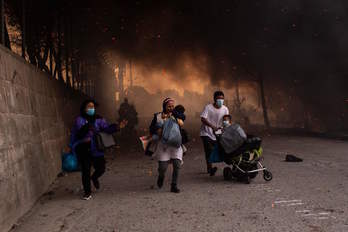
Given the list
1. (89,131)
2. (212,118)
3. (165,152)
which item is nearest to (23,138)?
(89,131)

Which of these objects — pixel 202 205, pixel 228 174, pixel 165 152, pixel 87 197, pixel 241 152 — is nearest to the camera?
pixel 202 205

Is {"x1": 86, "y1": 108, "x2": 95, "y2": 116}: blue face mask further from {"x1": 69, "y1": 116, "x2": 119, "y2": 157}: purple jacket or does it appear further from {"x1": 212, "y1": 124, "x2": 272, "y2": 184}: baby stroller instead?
{"x1": 212, "y1": 124, "x2": 272, "y2": 184}: baby stroller

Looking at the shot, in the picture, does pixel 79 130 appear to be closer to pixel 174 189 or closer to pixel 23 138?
pixel 23 138

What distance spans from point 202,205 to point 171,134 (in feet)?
4.97

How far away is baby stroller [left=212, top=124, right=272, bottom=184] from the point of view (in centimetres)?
735

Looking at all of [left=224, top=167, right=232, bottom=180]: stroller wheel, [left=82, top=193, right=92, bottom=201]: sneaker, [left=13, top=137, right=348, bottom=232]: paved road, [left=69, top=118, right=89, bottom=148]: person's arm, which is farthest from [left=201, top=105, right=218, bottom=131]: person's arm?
[left=82, top=193, right=92, bottom=201]: sneaker

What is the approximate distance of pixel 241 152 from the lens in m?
7.37

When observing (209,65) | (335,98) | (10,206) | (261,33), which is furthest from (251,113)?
(10,206)

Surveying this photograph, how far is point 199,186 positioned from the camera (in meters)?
7.28

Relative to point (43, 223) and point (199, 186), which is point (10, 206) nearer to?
point (43, 223)

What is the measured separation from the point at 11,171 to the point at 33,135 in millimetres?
1789

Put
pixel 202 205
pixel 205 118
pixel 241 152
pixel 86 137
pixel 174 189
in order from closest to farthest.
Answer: pixel 202 205, pixel 86 137, pixel 174 189, pixel 241 152, pixel 205 118

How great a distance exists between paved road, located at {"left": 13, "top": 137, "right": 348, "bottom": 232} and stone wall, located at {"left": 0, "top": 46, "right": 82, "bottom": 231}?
298 mm

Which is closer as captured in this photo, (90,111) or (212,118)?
(90,111)
